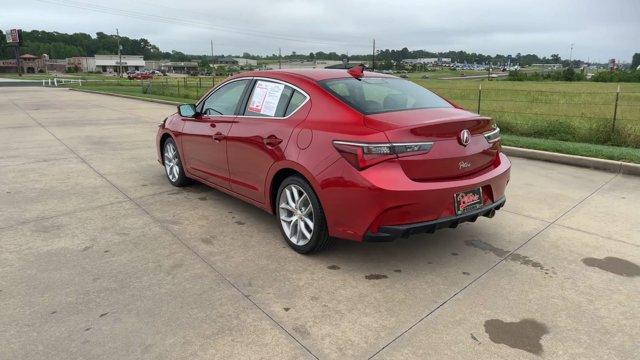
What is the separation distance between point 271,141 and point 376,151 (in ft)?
3.74

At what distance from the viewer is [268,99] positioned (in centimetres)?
444

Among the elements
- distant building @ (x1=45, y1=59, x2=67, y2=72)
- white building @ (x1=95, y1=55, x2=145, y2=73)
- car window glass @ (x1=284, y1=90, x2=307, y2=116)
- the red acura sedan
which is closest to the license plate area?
the red acura sedan

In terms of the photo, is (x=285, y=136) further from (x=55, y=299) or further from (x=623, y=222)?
(x=623, y=222)

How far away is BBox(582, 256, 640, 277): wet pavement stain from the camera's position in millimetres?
3729

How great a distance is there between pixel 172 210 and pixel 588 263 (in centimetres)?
414

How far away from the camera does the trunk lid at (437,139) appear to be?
3.44 meters

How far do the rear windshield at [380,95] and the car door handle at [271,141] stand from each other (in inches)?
24.4

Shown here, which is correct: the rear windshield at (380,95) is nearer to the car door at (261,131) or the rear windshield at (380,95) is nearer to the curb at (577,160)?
the car door at (261,131)

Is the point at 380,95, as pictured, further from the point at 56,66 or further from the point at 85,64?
the point at 56,66

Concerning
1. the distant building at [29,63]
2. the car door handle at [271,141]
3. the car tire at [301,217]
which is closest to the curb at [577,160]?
the car tire at [301,217]

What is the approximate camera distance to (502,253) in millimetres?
4117

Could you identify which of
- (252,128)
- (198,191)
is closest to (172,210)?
(198,191)

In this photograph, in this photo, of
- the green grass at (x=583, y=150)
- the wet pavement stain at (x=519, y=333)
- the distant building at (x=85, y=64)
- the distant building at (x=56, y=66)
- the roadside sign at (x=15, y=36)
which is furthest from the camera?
the distant building at (x=56, y=66)

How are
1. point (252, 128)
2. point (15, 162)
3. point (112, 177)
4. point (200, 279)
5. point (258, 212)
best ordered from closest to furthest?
point (200, 279)
point (252, 128)
point (258, 212)
point (112, 177)
point (15, 162)
